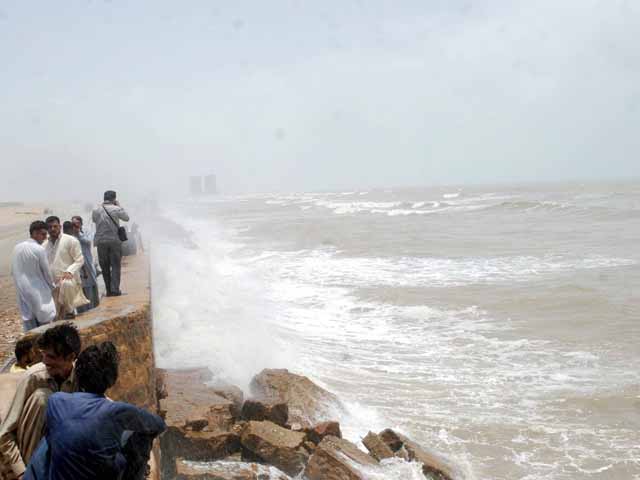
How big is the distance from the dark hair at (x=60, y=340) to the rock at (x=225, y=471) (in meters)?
2.37

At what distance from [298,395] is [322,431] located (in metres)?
1.00

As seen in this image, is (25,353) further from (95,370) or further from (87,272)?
(87,272)

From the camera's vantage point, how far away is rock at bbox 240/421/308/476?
4.86m

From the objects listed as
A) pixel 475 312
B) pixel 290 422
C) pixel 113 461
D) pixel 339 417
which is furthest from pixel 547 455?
pixel 475 312

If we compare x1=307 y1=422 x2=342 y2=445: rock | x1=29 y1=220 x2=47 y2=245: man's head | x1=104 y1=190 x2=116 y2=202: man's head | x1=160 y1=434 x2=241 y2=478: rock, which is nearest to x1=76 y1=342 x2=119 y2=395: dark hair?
x1=29 y1=220 x2=47 y2=245: man's head

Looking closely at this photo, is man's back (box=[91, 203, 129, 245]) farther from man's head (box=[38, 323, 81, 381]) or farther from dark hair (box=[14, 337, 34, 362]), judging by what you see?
man's head (box=[38, 323, 81, 381])

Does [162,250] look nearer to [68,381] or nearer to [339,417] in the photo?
[339,417]

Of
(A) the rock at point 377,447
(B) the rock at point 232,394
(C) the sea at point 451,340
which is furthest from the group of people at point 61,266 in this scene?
(A) the rock at point 377,447

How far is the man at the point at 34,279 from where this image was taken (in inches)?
174

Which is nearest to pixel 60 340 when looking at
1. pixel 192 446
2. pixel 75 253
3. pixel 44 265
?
pixel 44 265

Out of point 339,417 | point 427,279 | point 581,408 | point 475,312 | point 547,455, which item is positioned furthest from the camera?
point 427,279

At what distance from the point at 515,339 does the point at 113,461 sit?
8.62m

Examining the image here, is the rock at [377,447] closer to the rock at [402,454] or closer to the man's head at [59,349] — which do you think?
the rock at [402,454]

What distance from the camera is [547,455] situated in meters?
5.79
